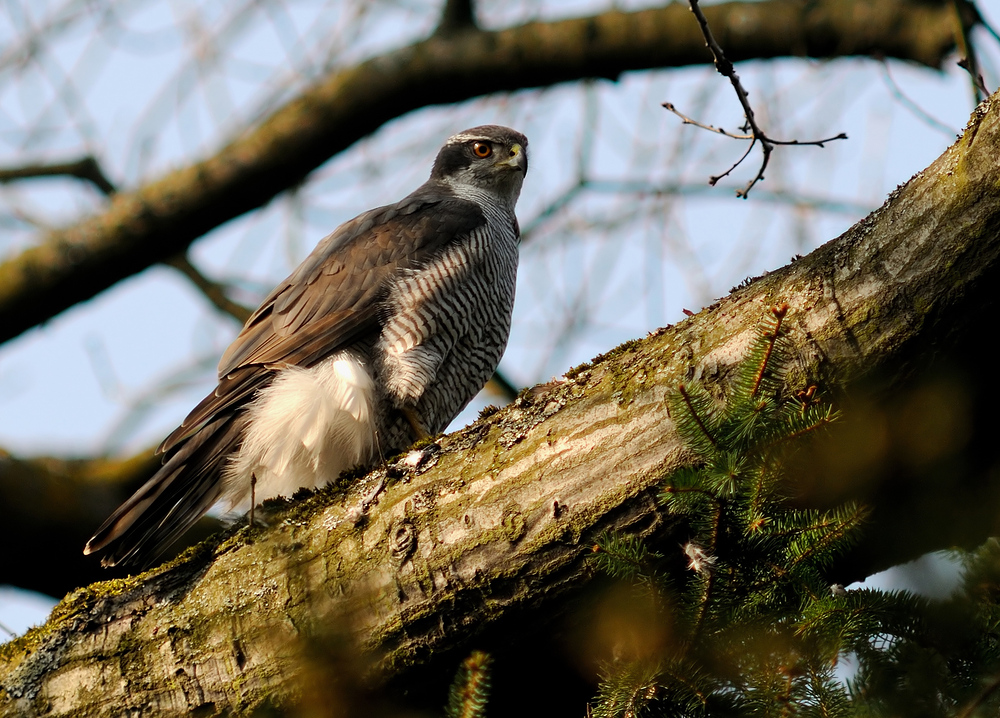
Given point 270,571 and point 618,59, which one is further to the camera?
point 618,59

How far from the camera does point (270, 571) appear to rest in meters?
2.51

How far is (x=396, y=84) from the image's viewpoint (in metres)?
4.79

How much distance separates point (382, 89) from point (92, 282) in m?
1.78

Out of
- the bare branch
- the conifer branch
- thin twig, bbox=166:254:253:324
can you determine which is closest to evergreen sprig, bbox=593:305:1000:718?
the conifer branch

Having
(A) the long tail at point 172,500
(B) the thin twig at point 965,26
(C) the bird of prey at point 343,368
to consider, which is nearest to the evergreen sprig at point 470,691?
(C) the bird of prey at point 343,368

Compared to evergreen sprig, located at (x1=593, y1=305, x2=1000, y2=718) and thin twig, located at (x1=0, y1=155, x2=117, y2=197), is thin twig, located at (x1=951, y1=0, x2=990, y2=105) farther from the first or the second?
thin twig, located at (x1=0, y1=155, x2=117, y2=197)

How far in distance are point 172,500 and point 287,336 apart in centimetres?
82

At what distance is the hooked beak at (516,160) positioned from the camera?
5039 mm

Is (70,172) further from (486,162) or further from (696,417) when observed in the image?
(696,417)

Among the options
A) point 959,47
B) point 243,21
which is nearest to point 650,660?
point 959,47

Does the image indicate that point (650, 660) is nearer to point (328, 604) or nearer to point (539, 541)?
point (539, 541)

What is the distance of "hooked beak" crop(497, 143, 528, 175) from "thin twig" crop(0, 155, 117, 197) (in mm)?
2498

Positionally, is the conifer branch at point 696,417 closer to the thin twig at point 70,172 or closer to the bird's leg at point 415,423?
the bird's leg at point 415,423

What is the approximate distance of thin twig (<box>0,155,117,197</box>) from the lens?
5.44m
